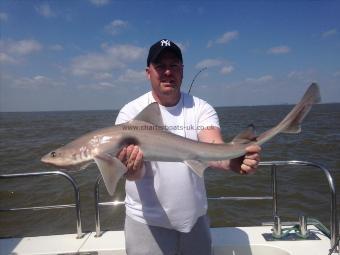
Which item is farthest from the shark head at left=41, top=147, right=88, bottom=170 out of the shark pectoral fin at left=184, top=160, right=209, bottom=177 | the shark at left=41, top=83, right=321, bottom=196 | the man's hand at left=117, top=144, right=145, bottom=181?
the shark pectoral fin at left=184, top=160, right=209, bottom=177

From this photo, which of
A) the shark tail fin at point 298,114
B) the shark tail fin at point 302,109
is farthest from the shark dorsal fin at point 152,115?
the shark tail fin at point 302,109

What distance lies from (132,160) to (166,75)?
0.90 meters

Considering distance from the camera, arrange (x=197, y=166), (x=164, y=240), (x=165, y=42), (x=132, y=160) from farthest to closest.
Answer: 1. (x=165, y=42)
2. (x=164, y=240)
3. (x=197, y=166)
4. (x=132, y=160)

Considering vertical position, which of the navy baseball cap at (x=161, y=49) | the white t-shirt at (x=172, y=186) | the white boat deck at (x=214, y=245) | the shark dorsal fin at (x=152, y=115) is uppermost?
the navy baseball cap at (x=161, y=49)

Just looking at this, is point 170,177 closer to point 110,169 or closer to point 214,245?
point 110,169

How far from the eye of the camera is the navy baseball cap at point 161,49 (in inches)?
132

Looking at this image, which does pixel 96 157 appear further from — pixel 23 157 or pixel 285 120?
pixel 23 157

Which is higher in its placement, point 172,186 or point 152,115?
point 152,115

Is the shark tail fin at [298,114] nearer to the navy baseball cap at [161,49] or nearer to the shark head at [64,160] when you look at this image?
the navy baseball cap at [161,49]

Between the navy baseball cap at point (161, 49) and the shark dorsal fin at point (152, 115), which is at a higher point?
the navy baseball cap at point (161, 49)

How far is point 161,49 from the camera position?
3.33 metres

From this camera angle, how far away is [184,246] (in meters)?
3.31

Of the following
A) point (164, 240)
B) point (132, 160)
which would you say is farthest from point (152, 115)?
point (164, 240)

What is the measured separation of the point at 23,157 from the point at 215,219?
1660 centimetres
